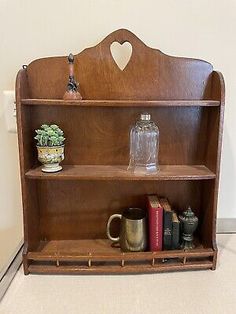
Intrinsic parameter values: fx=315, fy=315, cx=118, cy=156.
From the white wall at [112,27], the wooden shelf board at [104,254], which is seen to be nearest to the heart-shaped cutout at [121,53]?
the white wall at [112,27]

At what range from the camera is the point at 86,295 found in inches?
32.9

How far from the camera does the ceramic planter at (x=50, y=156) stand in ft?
3.00

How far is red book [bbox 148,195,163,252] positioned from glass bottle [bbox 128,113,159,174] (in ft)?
0.38

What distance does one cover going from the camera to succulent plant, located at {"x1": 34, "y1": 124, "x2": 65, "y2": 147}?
0.91 m

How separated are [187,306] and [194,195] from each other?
378 mm

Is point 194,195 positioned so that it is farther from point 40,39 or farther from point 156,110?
point 40,39

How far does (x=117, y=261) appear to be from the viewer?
944mm

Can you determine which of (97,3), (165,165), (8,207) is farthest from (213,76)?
(8,207)

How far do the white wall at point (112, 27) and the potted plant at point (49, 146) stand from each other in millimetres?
248

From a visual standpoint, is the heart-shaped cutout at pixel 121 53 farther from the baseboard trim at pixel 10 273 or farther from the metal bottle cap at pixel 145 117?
the baseboard trim at pixel 10 273

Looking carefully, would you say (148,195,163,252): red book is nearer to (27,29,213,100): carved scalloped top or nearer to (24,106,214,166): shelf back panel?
(24,106,214,166): shelf back panel

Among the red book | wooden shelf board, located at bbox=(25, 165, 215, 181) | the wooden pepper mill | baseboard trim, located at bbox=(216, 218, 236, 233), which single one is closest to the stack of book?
the red book

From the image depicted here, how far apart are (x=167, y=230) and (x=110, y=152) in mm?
305

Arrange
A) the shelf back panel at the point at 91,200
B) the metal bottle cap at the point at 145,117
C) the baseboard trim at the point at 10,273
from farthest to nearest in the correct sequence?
the shelf back panel at the point at 91,200, the metal bottle cap at the point at 145,117, the baseboard trim at the point at 10,273
